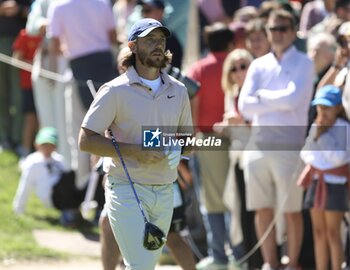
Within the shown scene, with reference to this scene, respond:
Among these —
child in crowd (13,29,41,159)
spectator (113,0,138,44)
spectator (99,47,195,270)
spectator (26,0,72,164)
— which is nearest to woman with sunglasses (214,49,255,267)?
spectator (99,47,195,270)

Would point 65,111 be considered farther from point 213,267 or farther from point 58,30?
point 213,267

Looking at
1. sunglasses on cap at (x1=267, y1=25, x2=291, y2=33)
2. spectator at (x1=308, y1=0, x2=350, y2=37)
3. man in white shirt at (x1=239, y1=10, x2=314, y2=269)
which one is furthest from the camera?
spectator at (x1=308, y1=0, x2=350, y2=37)

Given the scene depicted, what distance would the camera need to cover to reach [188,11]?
1252cm

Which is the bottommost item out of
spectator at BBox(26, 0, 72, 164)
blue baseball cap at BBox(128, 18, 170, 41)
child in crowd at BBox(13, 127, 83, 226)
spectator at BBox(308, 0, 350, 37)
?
child in crowd at BBox(13, 127, 83, 226)

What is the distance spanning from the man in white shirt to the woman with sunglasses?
357mm

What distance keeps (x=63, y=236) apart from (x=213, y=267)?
188 cm

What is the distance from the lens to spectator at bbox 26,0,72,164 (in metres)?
12.1

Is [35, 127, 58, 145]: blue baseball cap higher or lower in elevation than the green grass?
higher

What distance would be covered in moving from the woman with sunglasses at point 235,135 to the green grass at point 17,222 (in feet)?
5.58

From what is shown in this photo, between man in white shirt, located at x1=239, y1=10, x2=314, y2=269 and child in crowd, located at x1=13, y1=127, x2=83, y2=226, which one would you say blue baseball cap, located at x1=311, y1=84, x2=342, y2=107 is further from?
child in crowd, located at x1=13, y1=127, x2=83, y2=226

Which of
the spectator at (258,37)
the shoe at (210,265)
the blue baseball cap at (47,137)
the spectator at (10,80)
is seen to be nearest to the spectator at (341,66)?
the spectator at (258,37)

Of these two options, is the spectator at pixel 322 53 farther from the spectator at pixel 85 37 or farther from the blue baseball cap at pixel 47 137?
the blue baseball cap at pixel 47 137

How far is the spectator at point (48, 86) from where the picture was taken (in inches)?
477

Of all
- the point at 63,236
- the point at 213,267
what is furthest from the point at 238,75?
the point at 63,236
